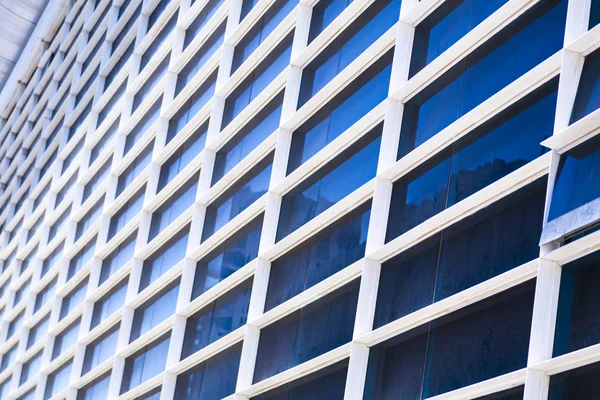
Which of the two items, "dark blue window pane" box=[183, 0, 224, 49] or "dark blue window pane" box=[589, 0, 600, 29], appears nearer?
"dark blue window pane" box=[589, 0, 600, 29]

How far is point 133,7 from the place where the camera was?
139 feet

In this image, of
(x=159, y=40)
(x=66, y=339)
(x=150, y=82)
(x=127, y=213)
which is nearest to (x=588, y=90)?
(x=127, y=213)

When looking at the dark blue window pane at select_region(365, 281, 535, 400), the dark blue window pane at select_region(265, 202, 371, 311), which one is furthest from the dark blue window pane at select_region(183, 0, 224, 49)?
the dark blue window pane at select_region(365, 281, 535, 400)

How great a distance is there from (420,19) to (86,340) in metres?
19.8

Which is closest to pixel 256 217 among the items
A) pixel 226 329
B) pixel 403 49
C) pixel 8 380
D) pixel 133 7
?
pixel 226 329

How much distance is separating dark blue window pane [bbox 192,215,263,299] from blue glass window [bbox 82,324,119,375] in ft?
20.1

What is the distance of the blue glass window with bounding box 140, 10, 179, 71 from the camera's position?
37.4m

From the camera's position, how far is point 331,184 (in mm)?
22750

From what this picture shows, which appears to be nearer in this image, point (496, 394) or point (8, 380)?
point (496, 394)

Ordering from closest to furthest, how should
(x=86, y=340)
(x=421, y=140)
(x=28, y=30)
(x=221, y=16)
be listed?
(x=421, y=140), (x=221, y=16), (x=86, y=340), (x=28, y=30)

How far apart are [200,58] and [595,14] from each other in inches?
781

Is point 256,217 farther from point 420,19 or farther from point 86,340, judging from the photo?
point 86,340

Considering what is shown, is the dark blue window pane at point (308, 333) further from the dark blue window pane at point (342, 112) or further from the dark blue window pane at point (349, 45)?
the dark blue window pane at point (349, 45)

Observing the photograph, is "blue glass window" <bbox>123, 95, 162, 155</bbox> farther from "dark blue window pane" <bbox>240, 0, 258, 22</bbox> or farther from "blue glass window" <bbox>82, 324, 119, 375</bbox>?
"blue glass window" <bbox>82, 324, 119, 375</bbox>
